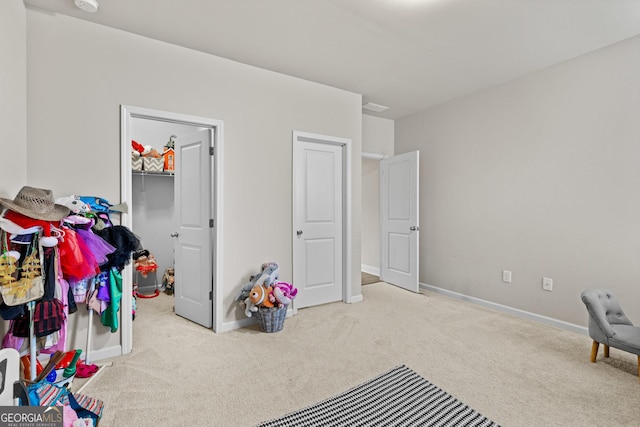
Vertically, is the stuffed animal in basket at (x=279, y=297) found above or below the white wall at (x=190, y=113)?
below

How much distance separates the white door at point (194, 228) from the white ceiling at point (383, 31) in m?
0.96

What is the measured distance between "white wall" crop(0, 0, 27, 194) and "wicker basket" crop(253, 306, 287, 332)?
204 cm

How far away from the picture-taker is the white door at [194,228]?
10.6 feet

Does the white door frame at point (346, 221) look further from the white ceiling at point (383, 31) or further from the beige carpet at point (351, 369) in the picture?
the white ceiling at point (383, 31)

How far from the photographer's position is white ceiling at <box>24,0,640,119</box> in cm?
234

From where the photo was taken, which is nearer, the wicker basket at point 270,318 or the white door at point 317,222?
the wicker basket at point 270,318

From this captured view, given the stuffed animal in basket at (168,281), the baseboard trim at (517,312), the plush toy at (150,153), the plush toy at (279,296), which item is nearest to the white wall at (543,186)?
the baseboard trim at (517,312)

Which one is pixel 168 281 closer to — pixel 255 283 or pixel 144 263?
pixel 144 263

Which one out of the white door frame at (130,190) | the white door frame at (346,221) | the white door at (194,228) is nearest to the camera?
the white door frame at (130,190)

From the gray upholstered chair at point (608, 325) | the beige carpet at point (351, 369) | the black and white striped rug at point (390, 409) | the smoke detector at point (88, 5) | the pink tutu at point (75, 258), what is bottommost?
the black and white striped rug at point (390, 409)

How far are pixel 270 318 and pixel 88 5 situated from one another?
112 inches

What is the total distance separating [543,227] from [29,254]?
14.4 ft

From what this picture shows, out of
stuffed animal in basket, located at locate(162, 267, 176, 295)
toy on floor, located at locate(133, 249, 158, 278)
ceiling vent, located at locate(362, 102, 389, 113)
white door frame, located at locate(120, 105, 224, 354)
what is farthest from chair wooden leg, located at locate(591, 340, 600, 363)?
toy on floor, located at locate(133, 249, 158, 278)

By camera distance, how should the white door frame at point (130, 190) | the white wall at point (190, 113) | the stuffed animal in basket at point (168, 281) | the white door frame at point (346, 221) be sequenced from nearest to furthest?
the white wall at point (190, 113), the white door frame at point (130, 190), the white door frame at point (346, 221), the stuffed animal in basket at point (168, 281)
